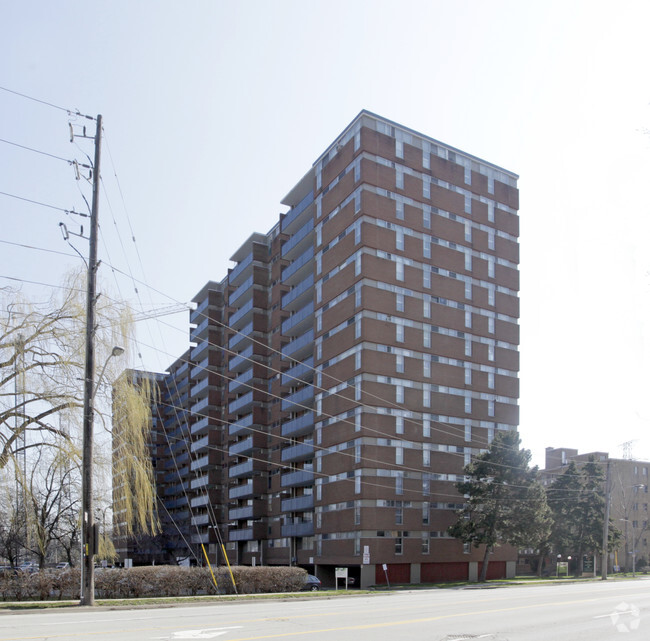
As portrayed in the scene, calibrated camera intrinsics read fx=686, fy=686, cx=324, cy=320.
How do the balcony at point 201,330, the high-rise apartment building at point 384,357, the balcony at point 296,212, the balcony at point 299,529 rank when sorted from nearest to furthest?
the high-rise apartment building at point 384,357 < the balcony at point 299,529 < the balcony at point 296,212 < the balcony at point 201,330

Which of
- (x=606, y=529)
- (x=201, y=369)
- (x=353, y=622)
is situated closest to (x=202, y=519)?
(x=201, y=369)

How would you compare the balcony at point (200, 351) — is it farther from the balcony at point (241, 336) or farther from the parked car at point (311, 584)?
the parked car at point (311, 584)

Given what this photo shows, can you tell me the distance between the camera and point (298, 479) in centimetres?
6181

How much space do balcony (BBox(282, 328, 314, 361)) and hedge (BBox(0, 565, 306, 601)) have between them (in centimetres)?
3030

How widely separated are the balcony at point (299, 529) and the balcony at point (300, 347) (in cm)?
1500

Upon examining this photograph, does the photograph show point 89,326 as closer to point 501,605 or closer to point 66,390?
point 66,390

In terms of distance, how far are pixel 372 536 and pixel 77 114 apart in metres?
36.7

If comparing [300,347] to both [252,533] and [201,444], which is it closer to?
[252,533]

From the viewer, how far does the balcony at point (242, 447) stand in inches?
2876

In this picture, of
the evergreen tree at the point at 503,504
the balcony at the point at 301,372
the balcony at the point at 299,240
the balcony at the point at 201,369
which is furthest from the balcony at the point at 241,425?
the evergreen tree at the point at 503,504

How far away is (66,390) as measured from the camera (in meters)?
23.5

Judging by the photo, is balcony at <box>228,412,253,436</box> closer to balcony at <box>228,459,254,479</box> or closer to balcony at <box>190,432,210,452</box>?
balcony at <box>228,459,254,479</box>

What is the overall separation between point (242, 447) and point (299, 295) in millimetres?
19762

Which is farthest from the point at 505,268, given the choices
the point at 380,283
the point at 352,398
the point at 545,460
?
the point at 545,460
